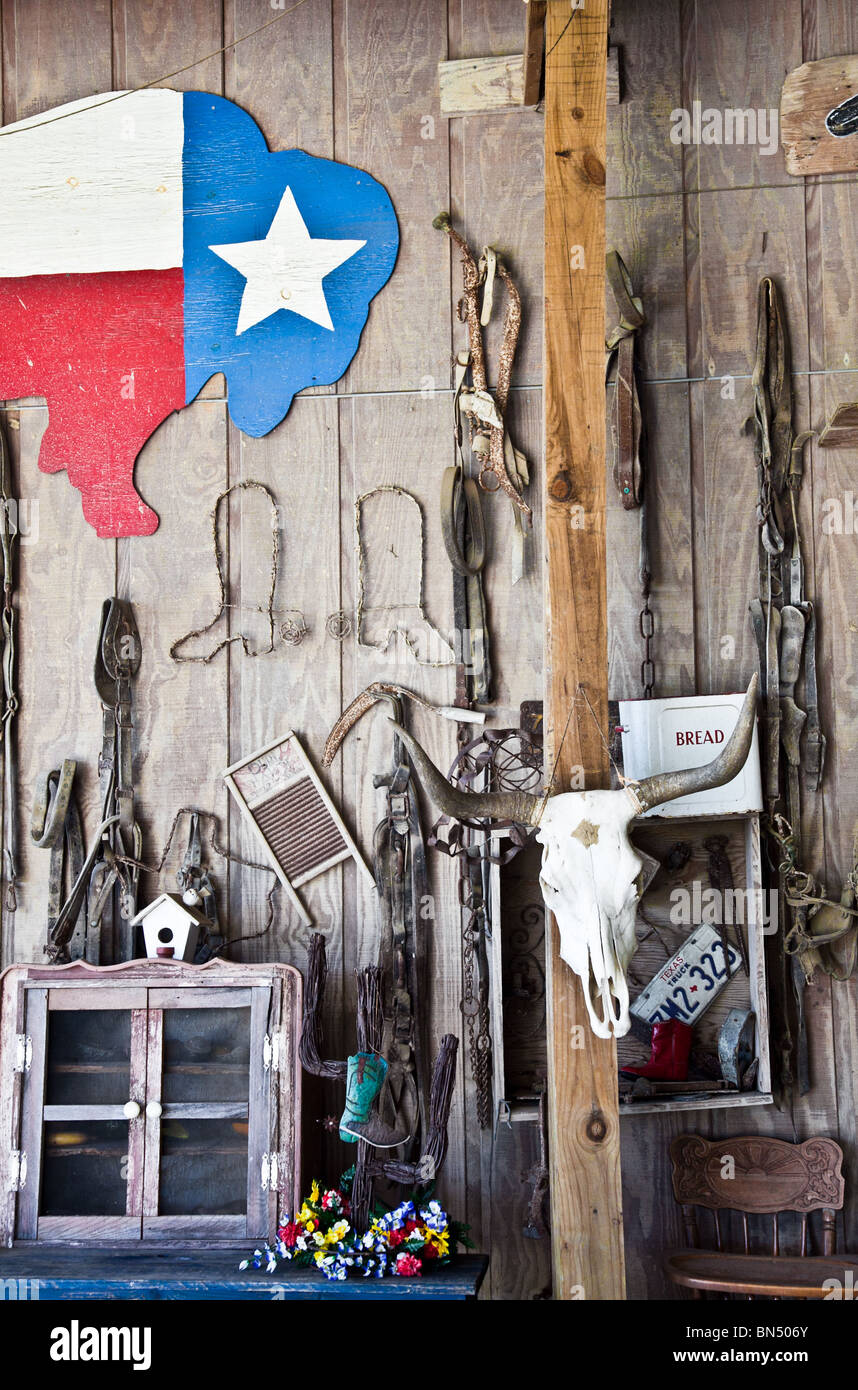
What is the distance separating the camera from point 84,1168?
2.89 meters

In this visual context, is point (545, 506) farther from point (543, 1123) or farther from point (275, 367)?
point (543, 1123)

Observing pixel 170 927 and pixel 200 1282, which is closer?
pixel 200 1282

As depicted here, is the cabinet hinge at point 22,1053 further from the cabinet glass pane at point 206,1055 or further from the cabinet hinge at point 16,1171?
the cabinet glass pane at point 206,1055

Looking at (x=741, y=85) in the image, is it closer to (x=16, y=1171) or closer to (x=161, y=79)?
(x=161, y=79)

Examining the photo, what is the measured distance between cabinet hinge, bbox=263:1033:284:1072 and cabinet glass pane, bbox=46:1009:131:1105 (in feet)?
1.16

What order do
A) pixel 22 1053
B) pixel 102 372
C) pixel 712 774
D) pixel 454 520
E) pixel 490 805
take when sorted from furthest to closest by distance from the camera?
pixel 102 372
pixel 454 520
pixel 22 1053
pixel 490 805
pixel 712 774

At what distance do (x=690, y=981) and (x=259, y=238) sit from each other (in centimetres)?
243

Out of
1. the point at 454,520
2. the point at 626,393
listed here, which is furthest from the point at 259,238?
the point at 626,393

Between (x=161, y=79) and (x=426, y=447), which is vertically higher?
(x=161, y=79)

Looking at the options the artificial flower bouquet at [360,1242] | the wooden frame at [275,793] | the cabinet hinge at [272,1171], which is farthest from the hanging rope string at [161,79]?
the artificial flower bouquet at [360,1242]

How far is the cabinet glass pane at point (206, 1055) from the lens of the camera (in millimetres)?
2883

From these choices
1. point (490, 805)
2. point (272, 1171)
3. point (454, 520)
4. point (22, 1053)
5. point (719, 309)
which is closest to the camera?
point (490, 805)

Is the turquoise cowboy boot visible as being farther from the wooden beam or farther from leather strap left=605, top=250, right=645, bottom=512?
the wooden beam

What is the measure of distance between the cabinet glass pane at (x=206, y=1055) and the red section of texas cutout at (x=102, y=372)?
1.40 m
